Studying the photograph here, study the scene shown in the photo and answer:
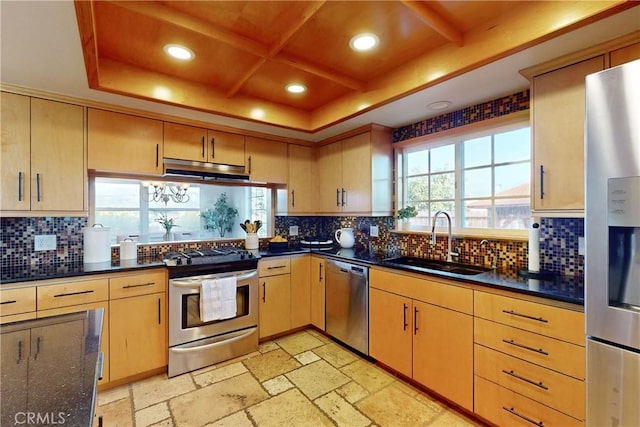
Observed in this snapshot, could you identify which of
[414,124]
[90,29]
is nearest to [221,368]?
[90,29]

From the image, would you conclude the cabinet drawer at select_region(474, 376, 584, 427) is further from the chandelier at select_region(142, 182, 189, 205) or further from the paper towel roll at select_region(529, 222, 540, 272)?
the chandelier at select_region(142, 182, 189, 205)

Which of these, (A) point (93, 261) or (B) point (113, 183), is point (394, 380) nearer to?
(A) point (93, 261)

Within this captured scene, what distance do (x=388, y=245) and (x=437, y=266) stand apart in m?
0.65

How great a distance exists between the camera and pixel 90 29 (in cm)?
145

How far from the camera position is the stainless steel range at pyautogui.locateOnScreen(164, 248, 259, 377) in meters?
2.41

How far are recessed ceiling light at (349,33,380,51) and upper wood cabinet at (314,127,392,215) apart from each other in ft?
3.66

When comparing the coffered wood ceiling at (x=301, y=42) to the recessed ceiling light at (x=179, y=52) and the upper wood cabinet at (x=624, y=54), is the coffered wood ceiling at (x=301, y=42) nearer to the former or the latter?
the recessed ceiling light at (x=179, y=52)

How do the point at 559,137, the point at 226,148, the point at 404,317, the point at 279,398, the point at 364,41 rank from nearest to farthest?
the point at 559,137 → the point at 364,41 → the point at 279,398 → the point at 404,317 → the point at 226,148

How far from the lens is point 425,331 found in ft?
6.93

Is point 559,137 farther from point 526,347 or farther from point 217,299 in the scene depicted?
point 217,299

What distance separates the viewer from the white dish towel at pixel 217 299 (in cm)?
248

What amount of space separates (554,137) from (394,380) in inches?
81.4

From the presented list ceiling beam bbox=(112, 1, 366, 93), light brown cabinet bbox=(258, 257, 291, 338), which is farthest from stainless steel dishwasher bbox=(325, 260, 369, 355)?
ceiling beam bbox=(112, 1, 366, 93)

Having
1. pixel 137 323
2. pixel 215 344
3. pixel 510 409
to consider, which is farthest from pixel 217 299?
pixel 510 409
